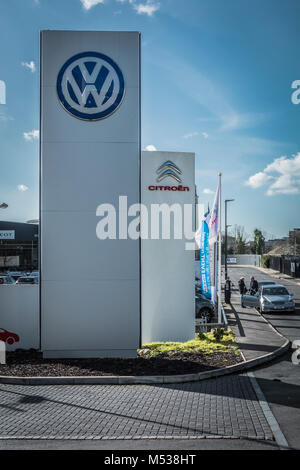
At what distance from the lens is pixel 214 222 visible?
16.0m

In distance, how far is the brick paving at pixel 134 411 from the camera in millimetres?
6461

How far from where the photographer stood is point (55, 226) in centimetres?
1156

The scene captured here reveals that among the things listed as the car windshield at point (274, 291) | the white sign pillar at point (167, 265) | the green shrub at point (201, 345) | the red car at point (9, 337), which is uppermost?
the white sign pillar at point (167, 265)

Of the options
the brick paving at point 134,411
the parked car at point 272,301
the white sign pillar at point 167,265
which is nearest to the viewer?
the brick paving at point 134,411

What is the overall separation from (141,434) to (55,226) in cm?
664

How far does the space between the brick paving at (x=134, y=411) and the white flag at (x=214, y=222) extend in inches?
291

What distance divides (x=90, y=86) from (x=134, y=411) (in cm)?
845

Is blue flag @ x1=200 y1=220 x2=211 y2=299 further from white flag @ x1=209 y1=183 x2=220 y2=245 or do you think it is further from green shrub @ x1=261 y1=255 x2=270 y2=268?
green shrub @ x1=261 y1=255 x2=270 y2=268

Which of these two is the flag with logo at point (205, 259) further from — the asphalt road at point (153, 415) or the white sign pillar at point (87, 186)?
the asphalt road at point (153, 415)

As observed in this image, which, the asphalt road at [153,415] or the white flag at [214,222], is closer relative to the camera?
the asphalt road at [153,415]

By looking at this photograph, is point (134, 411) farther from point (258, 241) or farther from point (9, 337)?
point (258, 241)

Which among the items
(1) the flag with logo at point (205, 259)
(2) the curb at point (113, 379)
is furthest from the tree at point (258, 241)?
(2) the curb at point (113, 379)

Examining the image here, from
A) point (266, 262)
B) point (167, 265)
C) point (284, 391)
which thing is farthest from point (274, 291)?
point (266, 262)
